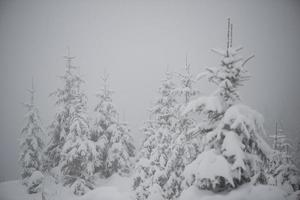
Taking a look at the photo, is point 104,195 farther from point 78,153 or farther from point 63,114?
point 63,114

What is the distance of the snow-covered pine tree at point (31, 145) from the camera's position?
91.8 feet

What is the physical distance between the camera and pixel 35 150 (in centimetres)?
2841

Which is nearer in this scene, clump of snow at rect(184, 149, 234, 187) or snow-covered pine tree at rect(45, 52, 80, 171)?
clump of snow at rect(184, 149, 234, 187)

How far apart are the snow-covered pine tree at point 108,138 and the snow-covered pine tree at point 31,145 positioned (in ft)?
20.7

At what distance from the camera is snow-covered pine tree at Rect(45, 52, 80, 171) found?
91.4ft

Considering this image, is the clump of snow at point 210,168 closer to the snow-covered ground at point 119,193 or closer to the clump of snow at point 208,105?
the snow-covered ground at point 119,193

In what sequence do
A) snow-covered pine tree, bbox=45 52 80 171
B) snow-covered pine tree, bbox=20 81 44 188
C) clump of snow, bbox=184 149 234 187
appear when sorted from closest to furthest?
1. clump of snow, bbox=184 149 234 187
2. snow-covered pine tree, bbox=45 52 80 171
3. snow-covered pine tree, bbox=20 81 44 188

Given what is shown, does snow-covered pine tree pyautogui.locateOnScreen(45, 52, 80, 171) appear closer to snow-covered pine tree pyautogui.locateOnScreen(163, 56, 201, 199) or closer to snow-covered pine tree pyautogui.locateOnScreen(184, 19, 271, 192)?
snow-covered pine tree pyautogui.locateOnScreen(163, 56, 201, 199)

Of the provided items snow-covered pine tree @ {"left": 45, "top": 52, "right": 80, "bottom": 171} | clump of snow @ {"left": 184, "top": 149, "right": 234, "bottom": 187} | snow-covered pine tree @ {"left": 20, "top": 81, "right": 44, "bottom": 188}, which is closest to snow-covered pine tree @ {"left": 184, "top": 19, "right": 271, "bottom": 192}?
clump of snow @ {"left": 184, "top": 149, "right": 234, "bottom": 187}

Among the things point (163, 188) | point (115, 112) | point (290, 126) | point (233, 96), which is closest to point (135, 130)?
point (290, 126)

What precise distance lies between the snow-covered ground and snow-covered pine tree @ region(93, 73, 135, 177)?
1406 millimetres

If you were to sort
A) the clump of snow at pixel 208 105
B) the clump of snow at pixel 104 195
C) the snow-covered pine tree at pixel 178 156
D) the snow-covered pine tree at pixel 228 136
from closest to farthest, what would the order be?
1. the snow-covered pine tree at pixel 228 136
2. the clump of snow at pixel 208 105
3. the clump of snow at pixel 104 195
4. the snow-covered pine tree at pixel 178 156

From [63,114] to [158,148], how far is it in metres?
13.2

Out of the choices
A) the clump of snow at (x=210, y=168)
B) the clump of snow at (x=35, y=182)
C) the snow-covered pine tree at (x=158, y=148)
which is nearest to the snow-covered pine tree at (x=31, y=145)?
the clump of snow at (x=35, y=182)
